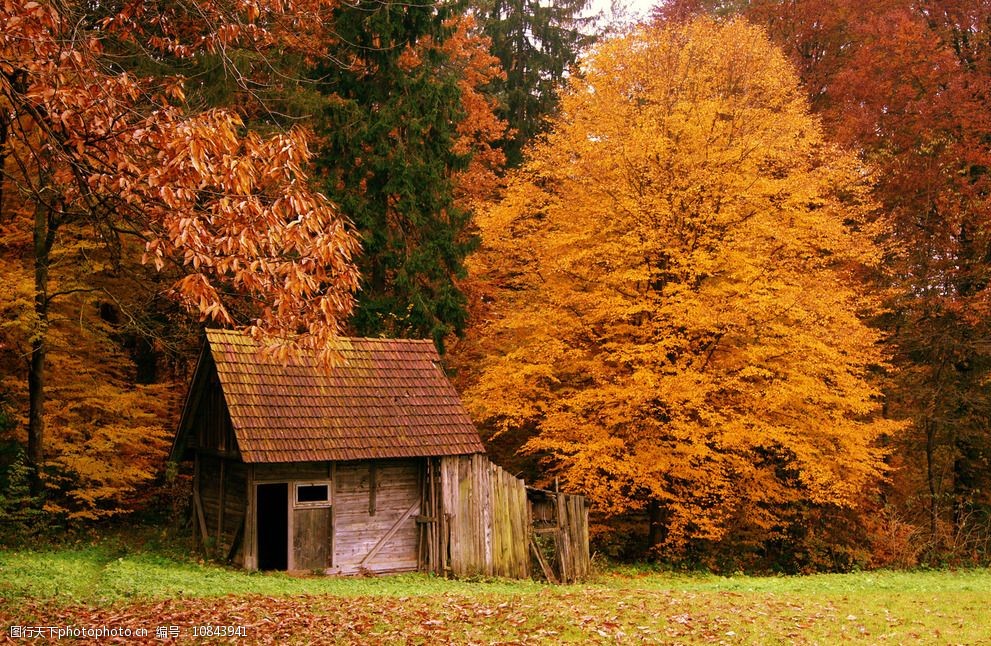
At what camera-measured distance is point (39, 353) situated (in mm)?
19766

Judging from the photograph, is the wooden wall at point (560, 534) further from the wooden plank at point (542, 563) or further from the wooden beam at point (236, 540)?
the wooden beam at point (236, 540)

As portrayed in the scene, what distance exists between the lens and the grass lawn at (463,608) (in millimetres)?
9797

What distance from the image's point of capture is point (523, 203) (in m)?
20.7

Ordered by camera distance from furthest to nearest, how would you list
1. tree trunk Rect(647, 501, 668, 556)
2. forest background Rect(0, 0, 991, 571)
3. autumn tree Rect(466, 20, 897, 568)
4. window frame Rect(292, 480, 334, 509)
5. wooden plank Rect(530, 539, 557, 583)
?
tree trunk Rect(647, 501, 668, 556) < forest background Rect(0, 0, 991, 571) < autumn tree Rect(466, 20, 897, 568) < wooden plank Rect(530, 539, 557, 583) < window frame Rect(292, 480, 334, 509)

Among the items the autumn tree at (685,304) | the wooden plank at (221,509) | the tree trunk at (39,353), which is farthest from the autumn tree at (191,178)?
the tree trunk at (39,353)

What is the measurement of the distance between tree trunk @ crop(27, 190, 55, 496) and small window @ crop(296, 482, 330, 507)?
23.9 feet

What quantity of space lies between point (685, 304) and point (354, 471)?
7.57 m

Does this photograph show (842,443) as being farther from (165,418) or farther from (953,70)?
(165,418)

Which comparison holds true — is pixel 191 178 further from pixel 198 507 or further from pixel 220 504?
pixel 198 507

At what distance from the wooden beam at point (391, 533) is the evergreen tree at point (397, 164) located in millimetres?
6293

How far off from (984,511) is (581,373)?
13526 mm

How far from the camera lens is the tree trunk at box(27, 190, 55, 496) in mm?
19297

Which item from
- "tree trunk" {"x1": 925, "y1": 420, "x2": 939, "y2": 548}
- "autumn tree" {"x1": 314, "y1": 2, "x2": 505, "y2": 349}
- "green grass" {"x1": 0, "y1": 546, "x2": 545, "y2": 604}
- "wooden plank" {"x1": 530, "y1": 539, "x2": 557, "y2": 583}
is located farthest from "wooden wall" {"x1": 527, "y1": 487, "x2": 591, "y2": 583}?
"tree trunk" {"x1": 925, "y1": 420, "x2": 939, "y2": 548}

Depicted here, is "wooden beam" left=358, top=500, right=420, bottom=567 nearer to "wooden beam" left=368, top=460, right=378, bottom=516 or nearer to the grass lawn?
"wooden beam" left=368, top=460, right=378, bottom=516
